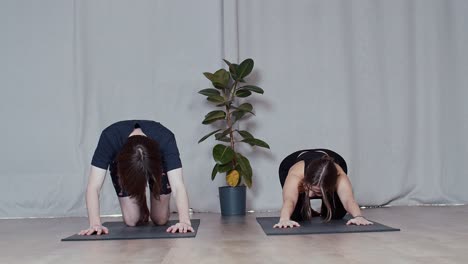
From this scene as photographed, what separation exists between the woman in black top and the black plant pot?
1.05 meters

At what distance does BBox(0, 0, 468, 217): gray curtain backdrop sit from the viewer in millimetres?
4953

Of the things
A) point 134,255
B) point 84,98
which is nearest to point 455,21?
point 84,98

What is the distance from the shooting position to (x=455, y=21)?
17.1 feet

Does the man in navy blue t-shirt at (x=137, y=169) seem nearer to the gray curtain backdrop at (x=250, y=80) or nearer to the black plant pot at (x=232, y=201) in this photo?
the black plant pot at (x=232, y=201)

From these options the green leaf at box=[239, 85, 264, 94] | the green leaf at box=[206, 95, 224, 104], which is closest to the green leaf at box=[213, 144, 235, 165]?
the green leaf at box=[206, 95, 224, 104]

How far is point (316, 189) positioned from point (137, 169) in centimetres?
99

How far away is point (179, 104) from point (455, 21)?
8.41 ft

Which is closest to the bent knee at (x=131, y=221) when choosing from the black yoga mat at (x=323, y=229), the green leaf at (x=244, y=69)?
the black yoga mat at (x=323, y=229)

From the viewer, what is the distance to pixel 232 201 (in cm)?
458

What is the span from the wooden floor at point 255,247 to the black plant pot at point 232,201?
3.66ft

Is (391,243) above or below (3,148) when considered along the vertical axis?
below

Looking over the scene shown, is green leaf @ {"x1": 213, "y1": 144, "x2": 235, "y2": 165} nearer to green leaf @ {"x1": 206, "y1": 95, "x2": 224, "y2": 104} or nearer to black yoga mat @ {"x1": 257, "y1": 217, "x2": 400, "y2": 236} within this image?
green leaf @ {"x1": 206, "y1": 95, "x2": 224, "y2": 104}

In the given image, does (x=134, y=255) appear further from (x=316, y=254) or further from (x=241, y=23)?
(x=241, y=23)

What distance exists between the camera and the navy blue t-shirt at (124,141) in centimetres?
303
